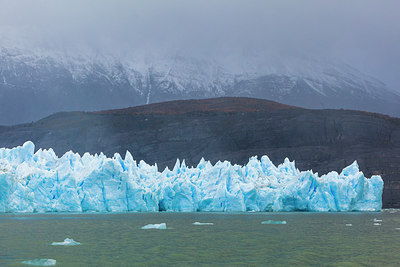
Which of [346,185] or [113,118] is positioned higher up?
[113,118]

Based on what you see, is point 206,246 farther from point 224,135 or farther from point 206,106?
point 206,106

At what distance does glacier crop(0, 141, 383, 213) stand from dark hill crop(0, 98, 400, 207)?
29663 mm

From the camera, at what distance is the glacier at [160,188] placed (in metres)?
35.9

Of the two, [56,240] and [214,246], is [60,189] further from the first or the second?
[214,246]

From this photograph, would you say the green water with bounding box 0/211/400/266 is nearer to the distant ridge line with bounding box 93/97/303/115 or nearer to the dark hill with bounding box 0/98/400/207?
the dark hill with bounding box 0/98/400/207

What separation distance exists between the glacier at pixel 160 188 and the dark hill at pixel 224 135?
2966 cm

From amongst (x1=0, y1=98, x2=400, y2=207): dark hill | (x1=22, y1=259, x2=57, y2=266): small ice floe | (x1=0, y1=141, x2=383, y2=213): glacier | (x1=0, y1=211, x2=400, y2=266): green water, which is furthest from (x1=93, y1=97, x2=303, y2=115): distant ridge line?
(x1=22, y1=259, x2=57, y2=266): small ice floe

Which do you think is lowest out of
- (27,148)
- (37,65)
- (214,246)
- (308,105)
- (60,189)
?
(214,246)

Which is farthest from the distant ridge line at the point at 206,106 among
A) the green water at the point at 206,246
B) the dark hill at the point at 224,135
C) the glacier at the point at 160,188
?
the green water at the point at 206,246

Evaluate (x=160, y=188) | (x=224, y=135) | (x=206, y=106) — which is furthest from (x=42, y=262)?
(x=206, y=106)

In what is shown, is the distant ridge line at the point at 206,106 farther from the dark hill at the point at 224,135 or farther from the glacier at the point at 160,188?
the glacier at the point at 160,188

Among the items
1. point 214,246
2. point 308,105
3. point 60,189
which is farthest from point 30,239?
point 308,105

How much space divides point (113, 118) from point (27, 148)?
172ft

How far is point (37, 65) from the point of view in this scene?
15738 centimetres
